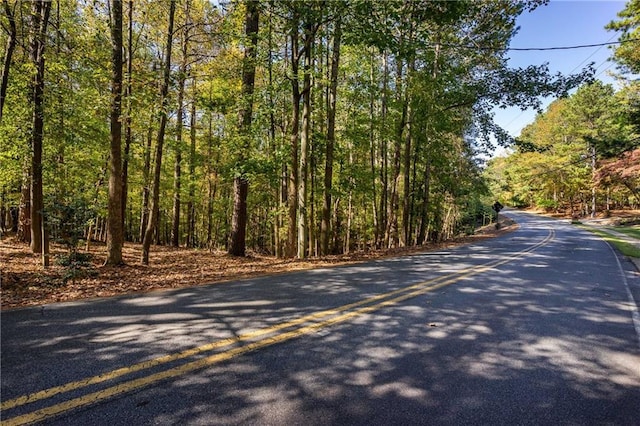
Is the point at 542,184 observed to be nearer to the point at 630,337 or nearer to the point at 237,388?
the point at 630,337

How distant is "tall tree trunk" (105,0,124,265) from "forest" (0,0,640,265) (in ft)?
0.11

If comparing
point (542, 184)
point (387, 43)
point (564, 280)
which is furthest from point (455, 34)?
point (542, 184)

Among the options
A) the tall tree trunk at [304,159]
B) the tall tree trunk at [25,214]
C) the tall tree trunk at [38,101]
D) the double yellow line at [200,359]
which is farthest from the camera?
the tall tree trunk at [25,214]

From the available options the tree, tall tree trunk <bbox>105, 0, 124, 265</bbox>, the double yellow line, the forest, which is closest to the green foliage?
the forest

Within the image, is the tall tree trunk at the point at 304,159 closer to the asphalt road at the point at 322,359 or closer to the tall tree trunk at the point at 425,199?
the asphalt road at the point at 322,359

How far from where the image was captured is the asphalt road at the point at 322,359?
230 centimetres

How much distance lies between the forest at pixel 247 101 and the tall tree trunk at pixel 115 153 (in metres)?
0.03

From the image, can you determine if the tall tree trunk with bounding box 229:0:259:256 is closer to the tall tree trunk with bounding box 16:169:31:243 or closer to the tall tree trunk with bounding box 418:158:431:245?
the tall tree trunk with bounding box 16:169:31:243

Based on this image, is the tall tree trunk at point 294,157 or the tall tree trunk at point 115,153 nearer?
the tall tree trunk at point 115,153

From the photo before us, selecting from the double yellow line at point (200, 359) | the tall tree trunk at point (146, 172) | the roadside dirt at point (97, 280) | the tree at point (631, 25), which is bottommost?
the roadside dirt at point (97, 280)

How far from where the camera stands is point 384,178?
19750 mm

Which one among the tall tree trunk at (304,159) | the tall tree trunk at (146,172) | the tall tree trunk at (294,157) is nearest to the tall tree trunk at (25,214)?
the tall tree trunk at (146,172)

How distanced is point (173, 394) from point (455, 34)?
61.5 ft

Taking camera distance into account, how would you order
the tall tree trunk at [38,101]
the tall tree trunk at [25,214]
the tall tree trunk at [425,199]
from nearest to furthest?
the tall tree trunk at [38,101] < the tall tree trunk at [25,214] < the tall tree trunk at [425,199]
